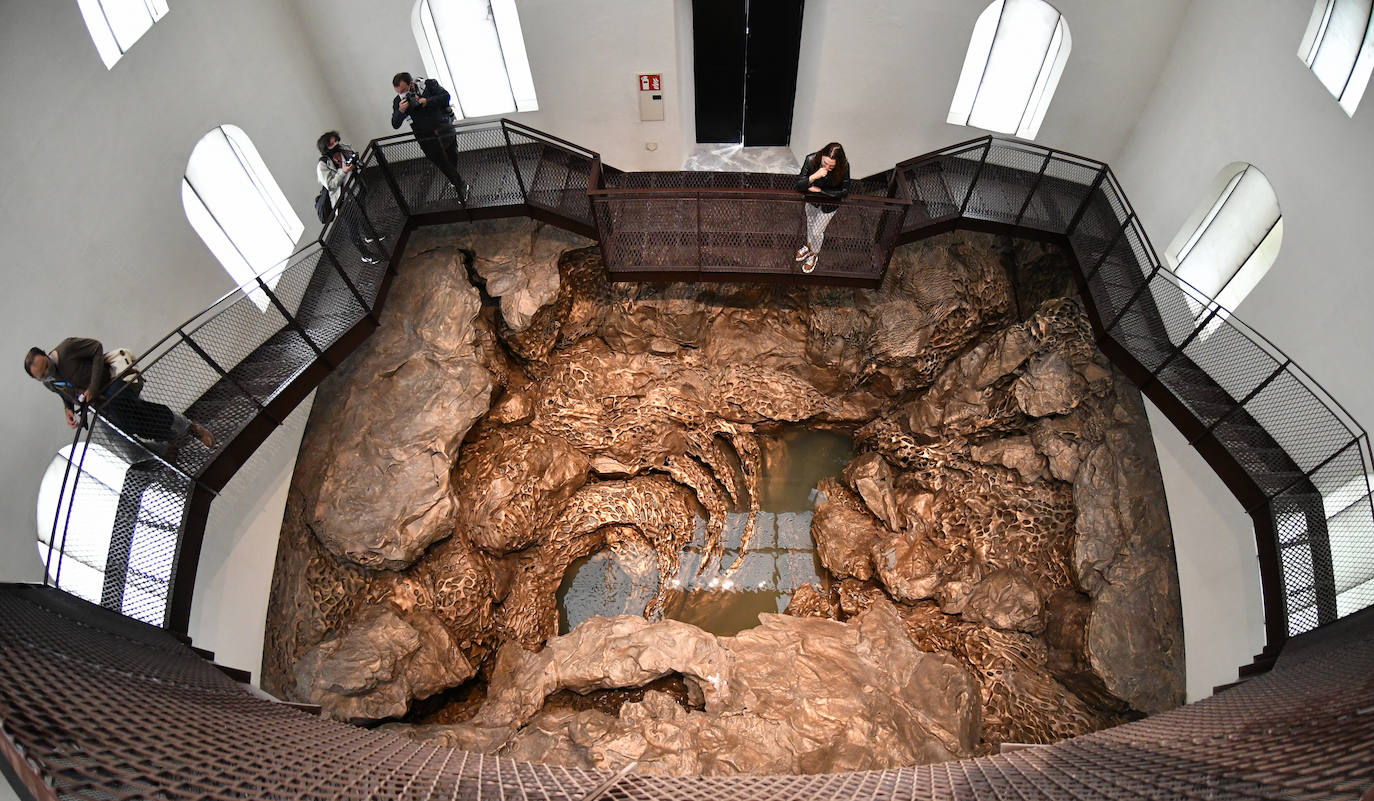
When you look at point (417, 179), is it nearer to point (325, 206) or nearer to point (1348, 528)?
point (325, 206)

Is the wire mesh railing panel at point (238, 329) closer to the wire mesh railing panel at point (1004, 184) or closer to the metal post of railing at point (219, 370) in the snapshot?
the metal post of railing at point (219, 370)

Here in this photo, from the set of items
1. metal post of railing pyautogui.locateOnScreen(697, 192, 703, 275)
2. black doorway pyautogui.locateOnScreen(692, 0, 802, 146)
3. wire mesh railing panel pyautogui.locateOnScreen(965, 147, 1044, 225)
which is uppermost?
black doorway pyautogui.locateOnScreen(692, 0, 802, 146)

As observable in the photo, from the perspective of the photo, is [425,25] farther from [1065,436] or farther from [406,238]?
[1065,436]

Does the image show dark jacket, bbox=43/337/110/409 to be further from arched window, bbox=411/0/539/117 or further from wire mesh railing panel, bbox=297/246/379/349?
arched window, bbox=411/0/539/117

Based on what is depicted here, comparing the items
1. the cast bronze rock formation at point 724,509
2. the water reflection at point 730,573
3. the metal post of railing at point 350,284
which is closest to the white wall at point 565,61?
the cast bronze rock formation at point 724,509

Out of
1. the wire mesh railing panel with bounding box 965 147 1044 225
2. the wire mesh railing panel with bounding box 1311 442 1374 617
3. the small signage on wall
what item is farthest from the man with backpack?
the wire mesh railing panel with bounding box 1311 442 1374 617

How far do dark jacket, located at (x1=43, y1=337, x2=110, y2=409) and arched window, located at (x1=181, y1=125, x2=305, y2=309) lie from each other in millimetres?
1884

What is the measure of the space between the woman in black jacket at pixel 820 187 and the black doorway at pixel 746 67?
3.40m

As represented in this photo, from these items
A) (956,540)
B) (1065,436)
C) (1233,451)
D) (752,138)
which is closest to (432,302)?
(752,138)

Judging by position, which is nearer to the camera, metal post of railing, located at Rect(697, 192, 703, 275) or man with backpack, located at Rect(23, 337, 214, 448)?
man with backpack, located at Rect(23, 337, 214, 448)

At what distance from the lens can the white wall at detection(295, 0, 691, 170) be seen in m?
10.2

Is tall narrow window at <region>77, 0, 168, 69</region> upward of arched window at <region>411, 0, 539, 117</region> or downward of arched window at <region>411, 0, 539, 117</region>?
downward

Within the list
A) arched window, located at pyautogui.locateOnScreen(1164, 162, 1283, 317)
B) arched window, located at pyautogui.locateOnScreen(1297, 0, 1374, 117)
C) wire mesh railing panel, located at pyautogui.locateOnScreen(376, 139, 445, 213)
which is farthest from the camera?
wire mesh railing panel, located at pyautogui.locateOnScreen(376, 139, 445, 213)

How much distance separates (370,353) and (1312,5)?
12.2 m
